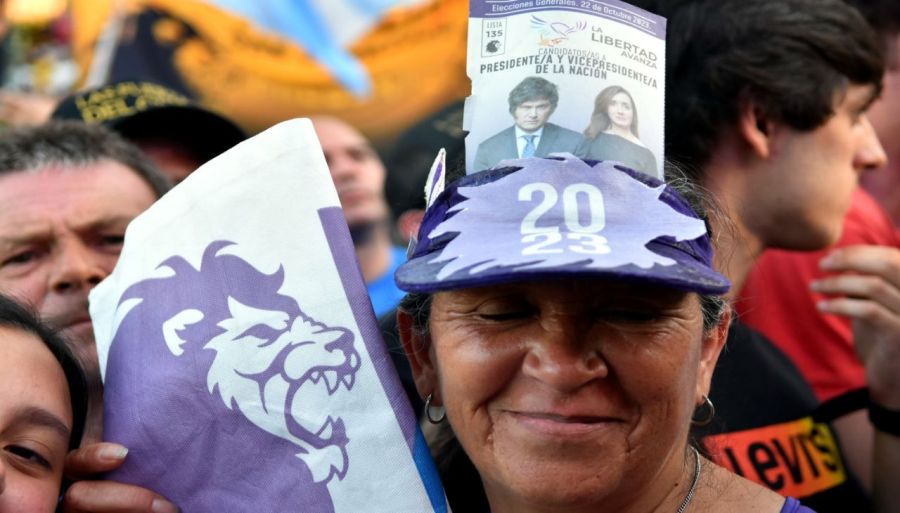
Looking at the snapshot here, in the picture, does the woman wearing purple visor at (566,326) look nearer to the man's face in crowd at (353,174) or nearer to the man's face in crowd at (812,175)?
the man's face in crowd at (812,175)

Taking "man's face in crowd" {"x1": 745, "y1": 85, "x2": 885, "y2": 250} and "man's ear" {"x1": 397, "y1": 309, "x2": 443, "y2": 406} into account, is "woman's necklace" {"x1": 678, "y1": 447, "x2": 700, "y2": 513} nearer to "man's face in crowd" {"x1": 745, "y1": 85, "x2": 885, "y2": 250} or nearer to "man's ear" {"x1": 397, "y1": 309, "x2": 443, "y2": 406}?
"man's ear" {"x1": 397, "y1": 309, "x2": 443, "y2": 406}

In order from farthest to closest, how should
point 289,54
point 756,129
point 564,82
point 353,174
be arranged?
1. point 289,54
2. point 353,174
3. point 756,129
4. point 564,82

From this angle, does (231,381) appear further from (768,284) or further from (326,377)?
(768,284)

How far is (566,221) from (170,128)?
→ 6.71 feet

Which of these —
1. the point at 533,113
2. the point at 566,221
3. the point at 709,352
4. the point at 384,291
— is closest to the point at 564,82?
the point at 533,113

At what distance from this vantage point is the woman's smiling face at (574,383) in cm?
169

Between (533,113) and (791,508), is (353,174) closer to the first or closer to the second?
(533,113)

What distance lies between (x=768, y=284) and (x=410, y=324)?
6.27ft

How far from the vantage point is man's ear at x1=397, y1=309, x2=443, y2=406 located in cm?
197

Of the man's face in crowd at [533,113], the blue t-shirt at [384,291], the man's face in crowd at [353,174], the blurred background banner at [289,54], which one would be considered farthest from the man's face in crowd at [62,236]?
the blurred background banner at [289,54]

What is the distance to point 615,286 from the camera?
5.60ft

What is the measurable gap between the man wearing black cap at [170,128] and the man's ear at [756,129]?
152 centimetres

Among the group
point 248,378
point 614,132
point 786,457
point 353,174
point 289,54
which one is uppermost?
point 289,54

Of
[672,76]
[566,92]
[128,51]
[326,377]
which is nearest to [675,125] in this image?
[672,76]
